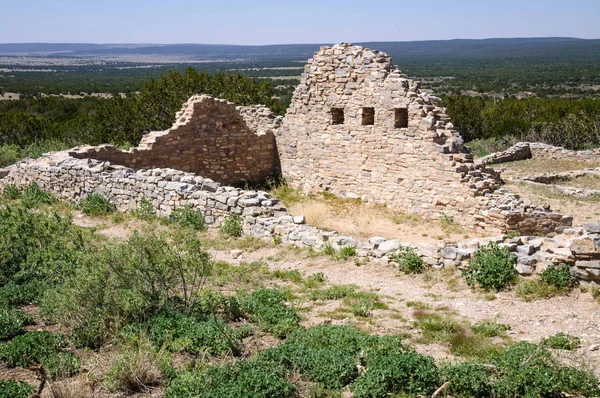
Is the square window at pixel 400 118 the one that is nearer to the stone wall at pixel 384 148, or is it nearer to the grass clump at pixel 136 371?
the stone wall at pixel 384 148

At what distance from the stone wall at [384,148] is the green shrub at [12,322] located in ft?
27.7

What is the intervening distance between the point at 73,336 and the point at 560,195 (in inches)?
536

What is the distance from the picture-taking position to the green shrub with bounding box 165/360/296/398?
505 centimetres

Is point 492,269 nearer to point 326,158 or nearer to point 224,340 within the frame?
point 224,340

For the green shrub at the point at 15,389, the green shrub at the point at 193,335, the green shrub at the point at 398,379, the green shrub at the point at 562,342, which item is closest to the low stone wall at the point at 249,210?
the green shrub at the point at 562,342

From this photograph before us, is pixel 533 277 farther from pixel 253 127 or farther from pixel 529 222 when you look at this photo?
pixel 253 127

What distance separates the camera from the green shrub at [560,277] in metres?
7.45

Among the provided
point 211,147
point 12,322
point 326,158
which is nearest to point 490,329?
point 12,322

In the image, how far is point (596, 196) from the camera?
1555cm

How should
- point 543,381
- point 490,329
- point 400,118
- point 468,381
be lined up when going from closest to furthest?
point 543,381 < point 468,381 < point 490,329 < point 400,118

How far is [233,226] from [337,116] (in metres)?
5.34

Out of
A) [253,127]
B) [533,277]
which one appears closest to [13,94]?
[253,127]

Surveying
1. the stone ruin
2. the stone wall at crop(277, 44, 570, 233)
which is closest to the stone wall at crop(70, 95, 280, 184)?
the stone ruin

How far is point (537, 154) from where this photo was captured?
75.8 ft
